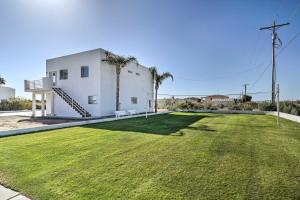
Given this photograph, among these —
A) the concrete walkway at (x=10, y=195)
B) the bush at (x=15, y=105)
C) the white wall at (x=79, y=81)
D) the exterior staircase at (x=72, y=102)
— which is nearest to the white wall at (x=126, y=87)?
the white wall at (x=79, y=81)

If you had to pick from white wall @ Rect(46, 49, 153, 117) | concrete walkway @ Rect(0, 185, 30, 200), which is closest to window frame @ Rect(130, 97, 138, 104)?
white wall @ Rect(46, 49, 153, 117)

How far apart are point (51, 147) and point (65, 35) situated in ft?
42.6

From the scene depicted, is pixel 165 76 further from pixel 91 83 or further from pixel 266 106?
pixel 266 106

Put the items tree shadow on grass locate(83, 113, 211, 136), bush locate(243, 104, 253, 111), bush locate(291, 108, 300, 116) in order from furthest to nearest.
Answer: bush locate(243, 104, 253, 111), bush locate(291, 108, 300, 116), tree shadow on grass locate(83, 113, 211, 136)

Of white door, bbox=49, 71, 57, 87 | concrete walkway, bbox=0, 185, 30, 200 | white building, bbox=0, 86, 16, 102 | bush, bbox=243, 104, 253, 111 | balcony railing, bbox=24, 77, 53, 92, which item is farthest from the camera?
white building, bbox=0, 86, 16, 102

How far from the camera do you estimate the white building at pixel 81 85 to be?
689 inches


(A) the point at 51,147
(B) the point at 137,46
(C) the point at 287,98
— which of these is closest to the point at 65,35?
(B) the point at 137,46

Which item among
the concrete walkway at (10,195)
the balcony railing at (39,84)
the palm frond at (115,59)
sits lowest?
the concrete walkway at (10,195)

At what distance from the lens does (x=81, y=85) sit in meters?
18.4

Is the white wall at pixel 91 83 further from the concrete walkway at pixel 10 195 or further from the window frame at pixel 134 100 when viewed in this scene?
the concrete walkway at pixel 10 195

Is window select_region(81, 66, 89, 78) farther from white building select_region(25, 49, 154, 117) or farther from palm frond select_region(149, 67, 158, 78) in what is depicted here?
palm frond select_region(149, 67, 158, 78)

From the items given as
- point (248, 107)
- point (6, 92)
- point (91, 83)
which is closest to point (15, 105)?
point (6, 92)

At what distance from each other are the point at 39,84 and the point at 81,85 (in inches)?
193

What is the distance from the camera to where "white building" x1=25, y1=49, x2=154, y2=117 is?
17500 millimetres
